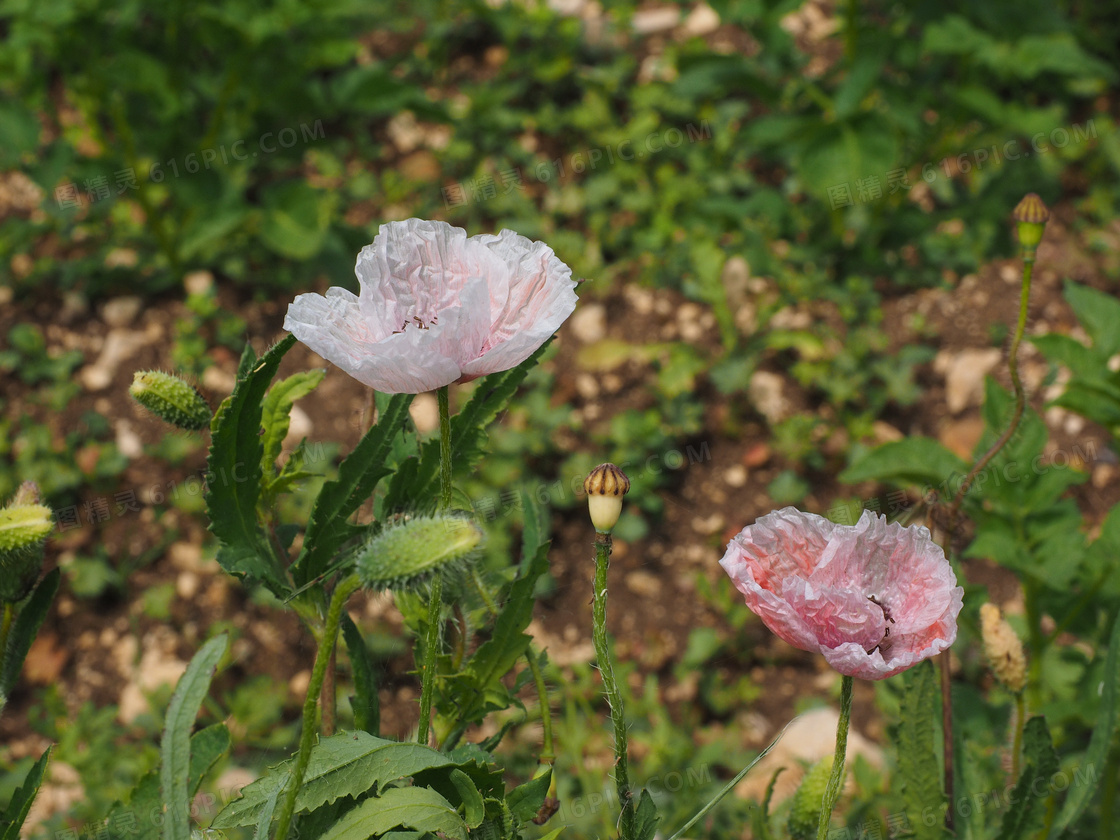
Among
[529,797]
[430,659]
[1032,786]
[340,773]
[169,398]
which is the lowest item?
[1032,786]

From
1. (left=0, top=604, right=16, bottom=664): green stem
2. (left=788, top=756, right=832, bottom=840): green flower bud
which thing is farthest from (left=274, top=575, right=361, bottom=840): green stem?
(left=788, top=756, right=832, bottom=840): green flower bud

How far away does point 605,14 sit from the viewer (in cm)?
480

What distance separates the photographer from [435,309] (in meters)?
1.37

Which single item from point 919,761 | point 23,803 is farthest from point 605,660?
point 23,803

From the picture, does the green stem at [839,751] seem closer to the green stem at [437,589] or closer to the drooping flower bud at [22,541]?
the green stem at [437,589]

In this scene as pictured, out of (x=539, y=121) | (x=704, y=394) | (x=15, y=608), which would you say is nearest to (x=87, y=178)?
(x=539, y=121)

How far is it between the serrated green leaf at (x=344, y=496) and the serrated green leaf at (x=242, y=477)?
5cm

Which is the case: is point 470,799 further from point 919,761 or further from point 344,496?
point 919,761

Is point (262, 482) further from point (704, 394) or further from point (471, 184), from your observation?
point (471, 184)

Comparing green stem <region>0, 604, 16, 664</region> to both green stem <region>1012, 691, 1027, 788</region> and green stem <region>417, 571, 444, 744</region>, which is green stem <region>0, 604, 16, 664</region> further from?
green stem <region>1012, 691, 1027, 788</region>

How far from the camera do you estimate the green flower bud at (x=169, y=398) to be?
134 centimetres

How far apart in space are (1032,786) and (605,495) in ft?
2.82

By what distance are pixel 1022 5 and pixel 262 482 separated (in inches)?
134

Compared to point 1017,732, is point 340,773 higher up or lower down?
higher up
